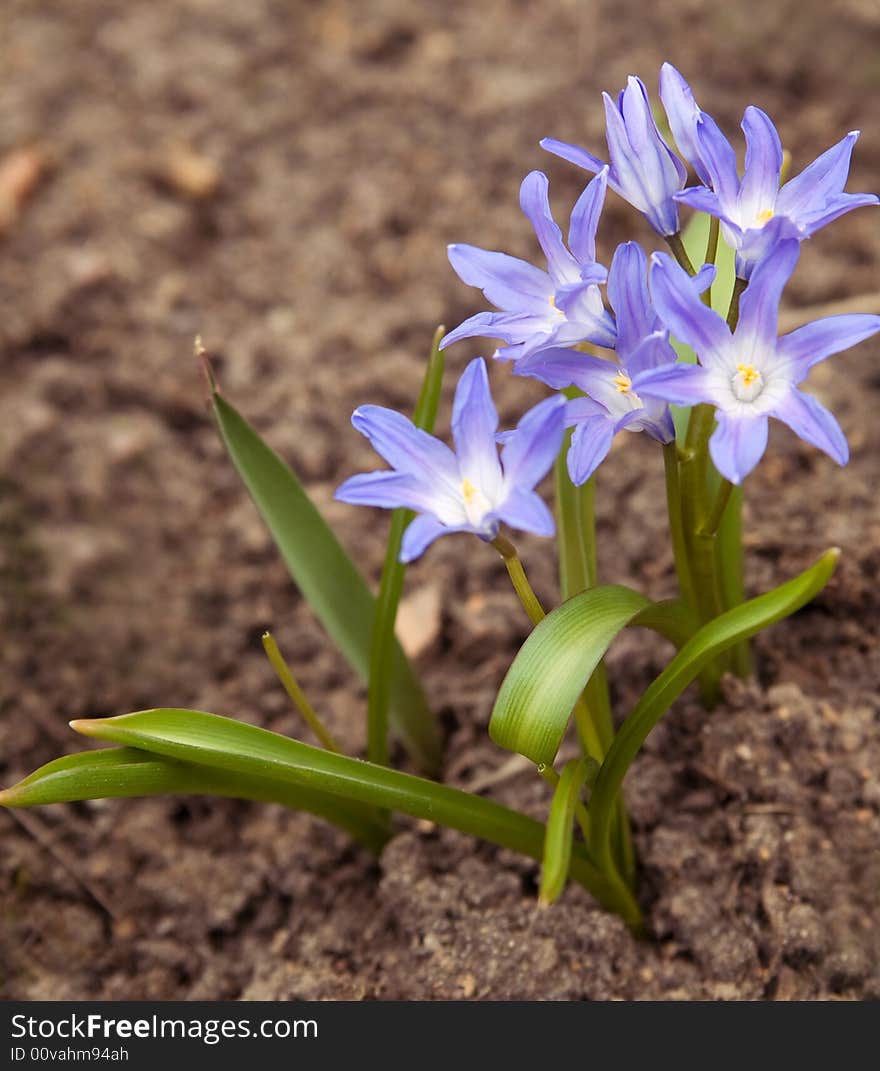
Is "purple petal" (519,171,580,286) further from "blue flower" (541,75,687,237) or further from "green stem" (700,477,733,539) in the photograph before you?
"green stem" (700,477,733,539)

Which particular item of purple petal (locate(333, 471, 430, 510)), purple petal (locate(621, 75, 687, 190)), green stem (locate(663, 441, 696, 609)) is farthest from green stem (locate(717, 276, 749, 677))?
purple petal (locate(333, 471, 430, 510))

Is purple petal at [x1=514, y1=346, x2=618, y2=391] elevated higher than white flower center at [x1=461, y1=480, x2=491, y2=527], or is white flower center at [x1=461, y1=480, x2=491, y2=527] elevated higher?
purple petal at [x1=514, y1=346, x2=618, y2=391]

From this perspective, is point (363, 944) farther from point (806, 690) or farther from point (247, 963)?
point (806, 690)

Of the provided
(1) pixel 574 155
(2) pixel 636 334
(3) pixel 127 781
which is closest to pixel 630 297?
(2) pixel 636 334

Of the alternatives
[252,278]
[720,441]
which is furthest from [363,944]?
[252,278]

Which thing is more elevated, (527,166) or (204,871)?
(527,166)

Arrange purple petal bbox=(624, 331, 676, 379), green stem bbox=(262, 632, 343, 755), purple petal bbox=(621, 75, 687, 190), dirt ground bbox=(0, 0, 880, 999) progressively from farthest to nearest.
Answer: dirt ground bbox=(0, 0, 880, 999), green stem bbox=(262, 632, 343, 755), purple petal bbox=(621, 75, 687, 190), purple petal bbox=(624, 331, 676, 379)
